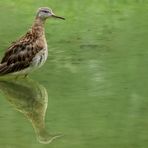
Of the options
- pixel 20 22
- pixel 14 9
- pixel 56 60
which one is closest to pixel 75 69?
pixel 56 60

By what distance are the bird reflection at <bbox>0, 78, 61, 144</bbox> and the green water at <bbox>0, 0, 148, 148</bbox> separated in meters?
0.01

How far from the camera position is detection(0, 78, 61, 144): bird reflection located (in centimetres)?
796

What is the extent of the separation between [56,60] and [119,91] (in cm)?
167

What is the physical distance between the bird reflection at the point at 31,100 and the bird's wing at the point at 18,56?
0.17 meters

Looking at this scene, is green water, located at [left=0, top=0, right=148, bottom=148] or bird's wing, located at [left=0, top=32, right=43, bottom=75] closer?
green water, located at [left=0, top=0, right=148, bottom=148]

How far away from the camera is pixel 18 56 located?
10023 millimetres

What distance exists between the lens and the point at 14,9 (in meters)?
14.3

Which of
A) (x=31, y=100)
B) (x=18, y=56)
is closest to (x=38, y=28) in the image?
(x=18, y=56)

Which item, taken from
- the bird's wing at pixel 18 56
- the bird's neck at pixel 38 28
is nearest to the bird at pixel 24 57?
the bird's wing at pixel 18 56

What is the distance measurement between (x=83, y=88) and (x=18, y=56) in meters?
1.17

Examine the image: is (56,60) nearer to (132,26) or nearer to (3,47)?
(3,47)

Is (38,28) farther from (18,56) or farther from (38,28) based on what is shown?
(18,56)

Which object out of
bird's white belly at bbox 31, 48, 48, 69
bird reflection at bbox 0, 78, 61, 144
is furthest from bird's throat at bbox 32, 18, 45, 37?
bird reflection at bbox 0, 78, 61, 144

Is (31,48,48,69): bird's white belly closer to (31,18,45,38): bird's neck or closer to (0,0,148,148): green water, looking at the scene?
(0,0,148,148): green water
